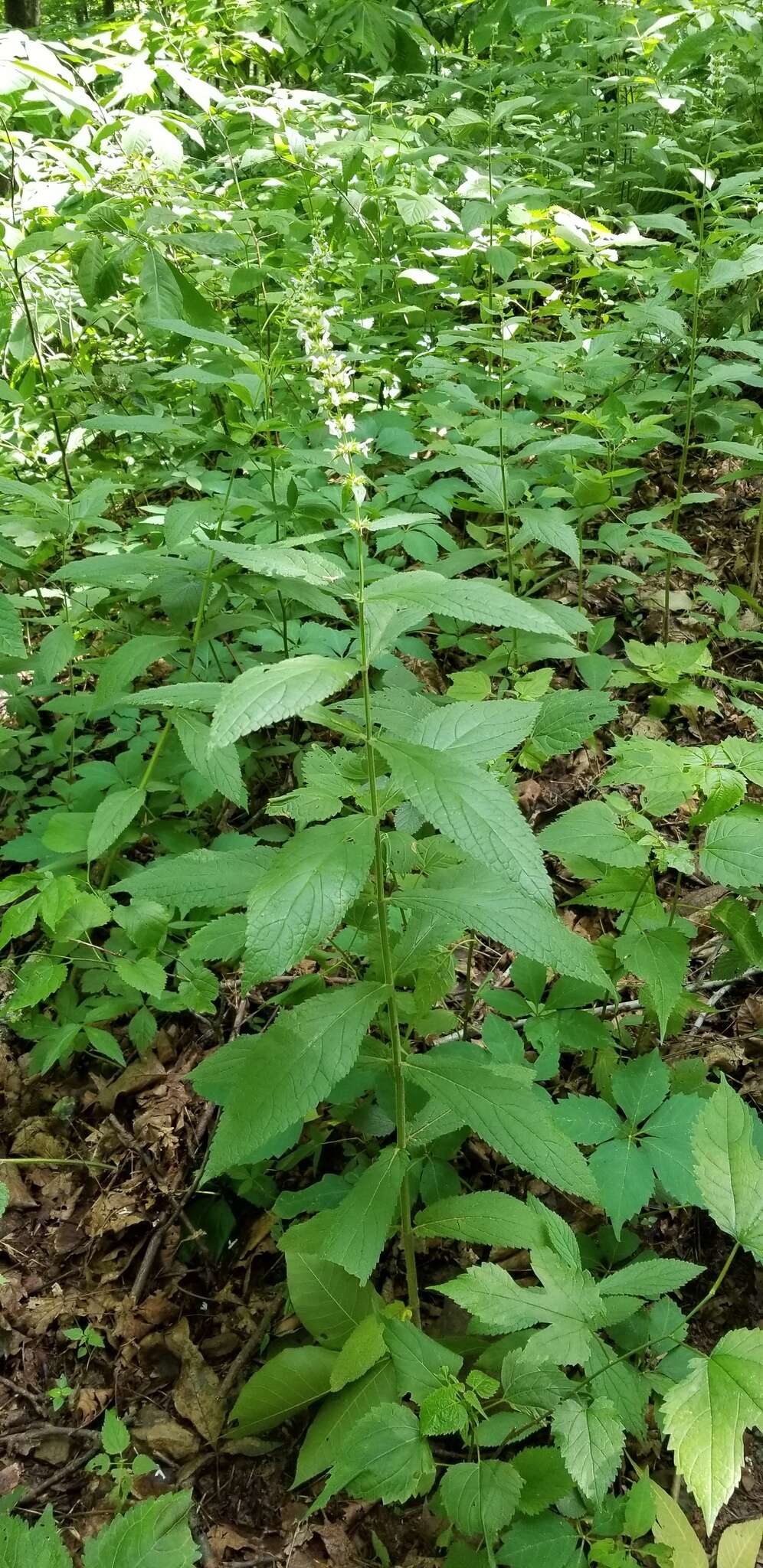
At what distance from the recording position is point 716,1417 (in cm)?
125

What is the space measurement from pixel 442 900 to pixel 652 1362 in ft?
3.94

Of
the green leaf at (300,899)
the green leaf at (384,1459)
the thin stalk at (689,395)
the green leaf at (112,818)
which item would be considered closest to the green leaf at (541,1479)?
the green leaf at (384,1459)

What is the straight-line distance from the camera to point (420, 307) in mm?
4648

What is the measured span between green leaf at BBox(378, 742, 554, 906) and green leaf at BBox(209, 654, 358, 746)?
0.58 feet

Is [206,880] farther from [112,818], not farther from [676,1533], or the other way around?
[676,1533]

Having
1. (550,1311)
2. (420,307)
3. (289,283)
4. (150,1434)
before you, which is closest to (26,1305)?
(150,1434)

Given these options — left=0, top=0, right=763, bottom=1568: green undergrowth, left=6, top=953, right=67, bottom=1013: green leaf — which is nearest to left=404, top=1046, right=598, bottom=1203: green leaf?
left=0, top=0, right=763, bottom=1568: green undergrowth

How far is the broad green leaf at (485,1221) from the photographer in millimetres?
1655

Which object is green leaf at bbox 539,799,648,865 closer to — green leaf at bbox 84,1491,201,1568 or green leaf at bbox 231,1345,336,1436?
green leaf at bbox 231,1345,336,1436

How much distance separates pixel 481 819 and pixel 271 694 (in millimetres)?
346

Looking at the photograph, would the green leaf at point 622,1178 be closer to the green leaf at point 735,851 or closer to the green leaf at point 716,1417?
the green leaf at point 716,1417

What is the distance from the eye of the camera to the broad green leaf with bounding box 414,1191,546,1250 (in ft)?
5.43

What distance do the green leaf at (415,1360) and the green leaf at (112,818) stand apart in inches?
54.3

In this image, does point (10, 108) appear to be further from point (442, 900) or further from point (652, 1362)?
point (652, 1362)
